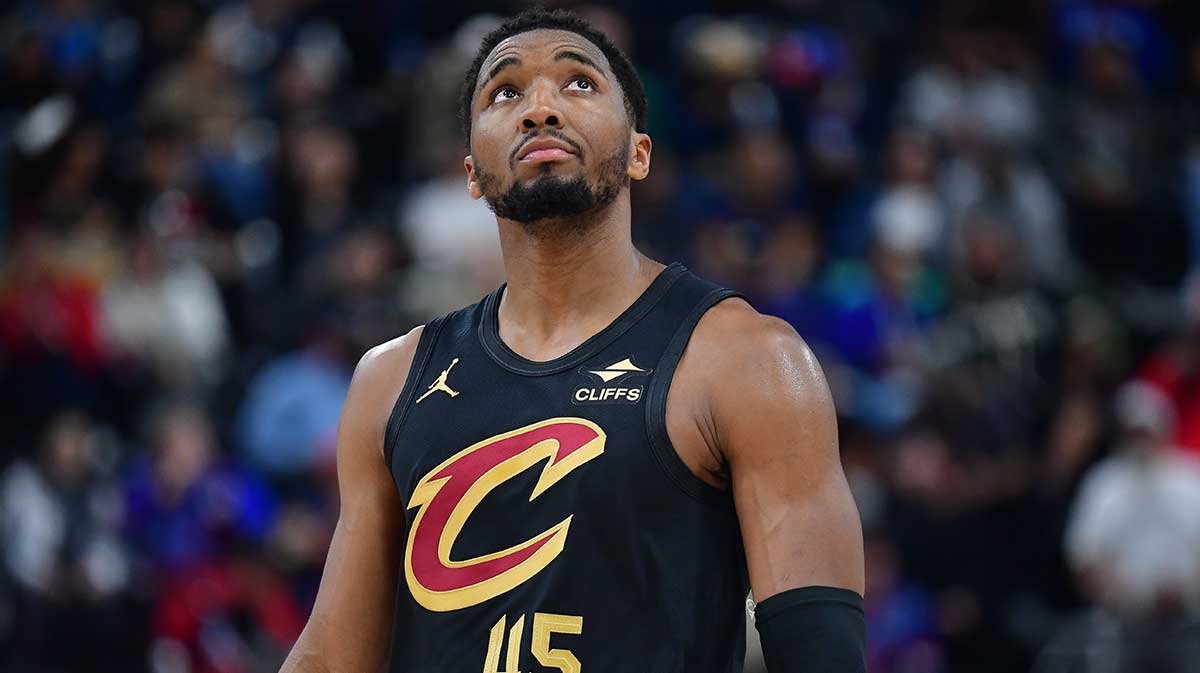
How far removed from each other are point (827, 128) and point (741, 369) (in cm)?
920

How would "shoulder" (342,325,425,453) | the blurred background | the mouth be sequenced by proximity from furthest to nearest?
the blurred background < "shoulder" (342,325,425,453) < the mouth

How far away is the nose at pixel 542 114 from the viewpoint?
3764 millimetres

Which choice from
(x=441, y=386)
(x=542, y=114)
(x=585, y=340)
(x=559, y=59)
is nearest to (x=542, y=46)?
(x=559, y=59)

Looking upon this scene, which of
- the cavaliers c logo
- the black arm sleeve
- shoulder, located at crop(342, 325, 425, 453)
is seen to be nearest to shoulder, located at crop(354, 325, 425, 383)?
shoulder, located at crop(342, 325, 425, 453)

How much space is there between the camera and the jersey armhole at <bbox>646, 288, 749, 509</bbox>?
3.52 meters

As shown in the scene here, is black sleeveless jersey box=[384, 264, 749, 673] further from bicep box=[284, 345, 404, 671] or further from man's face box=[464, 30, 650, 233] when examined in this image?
man's face box=[464, 30, 650, 233]

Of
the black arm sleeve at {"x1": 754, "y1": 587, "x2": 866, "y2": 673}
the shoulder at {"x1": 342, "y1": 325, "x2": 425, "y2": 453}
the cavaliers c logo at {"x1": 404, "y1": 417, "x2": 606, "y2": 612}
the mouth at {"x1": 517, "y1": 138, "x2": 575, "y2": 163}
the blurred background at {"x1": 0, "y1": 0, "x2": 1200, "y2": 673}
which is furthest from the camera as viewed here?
the blurred background at {"x1": 0, "y1": 0, "x2": 1200, "y2": 673}

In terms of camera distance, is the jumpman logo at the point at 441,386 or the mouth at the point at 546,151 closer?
the mouth at the point at 546,151

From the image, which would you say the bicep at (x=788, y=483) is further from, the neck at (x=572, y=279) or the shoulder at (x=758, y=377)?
the neck at (x=572, y=279)

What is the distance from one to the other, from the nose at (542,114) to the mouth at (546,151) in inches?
1.4

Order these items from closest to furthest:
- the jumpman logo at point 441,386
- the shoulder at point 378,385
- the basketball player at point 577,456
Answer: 1. the basketball player at point 577,456
2. the jumpman logo at point 441,386
3. the shoulder at point 378,385

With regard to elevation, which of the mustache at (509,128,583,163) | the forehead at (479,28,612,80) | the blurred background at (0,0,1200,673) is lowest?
the mustache at (509,128,583,163)

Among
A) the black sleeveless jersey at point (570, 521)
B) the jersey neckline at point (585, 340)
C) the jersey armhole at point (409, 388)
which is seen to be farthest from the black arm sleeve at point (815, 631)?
the jersey armhole at point (409, 388)

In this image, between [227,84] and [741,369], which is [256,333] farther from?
[741,369]
